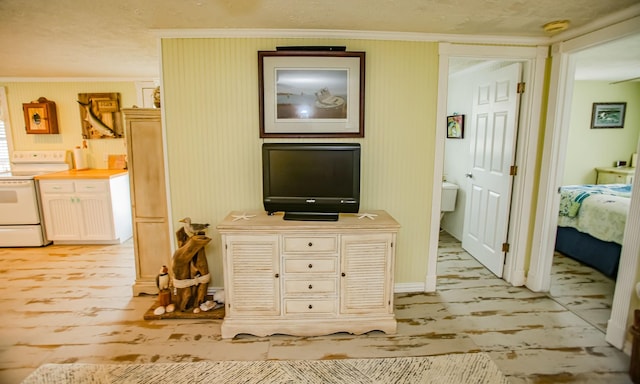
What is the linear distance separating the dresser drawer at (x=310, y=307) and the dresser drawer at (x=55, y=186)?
139 inches

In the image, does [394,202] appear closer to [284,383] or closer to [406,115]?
[406,115]

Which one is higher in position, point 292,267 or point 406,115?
point 406,115

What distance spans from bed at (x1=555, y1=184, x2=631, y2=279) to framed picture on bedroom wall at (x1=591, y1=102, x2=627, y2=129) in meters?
1.70

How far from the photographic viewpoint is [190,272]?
278 centimetres

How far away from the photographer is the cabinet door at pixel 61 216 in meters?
4.25

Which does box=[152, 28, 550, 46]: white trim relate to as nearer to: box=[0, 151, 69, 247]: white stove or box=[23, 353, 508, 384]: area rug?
box=[23, 353, 508, 384]: area rug

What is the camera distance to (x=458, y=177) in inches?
181

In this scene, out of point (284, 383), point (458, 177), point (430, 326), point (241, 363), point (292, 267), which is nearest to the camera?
point (284, 383)

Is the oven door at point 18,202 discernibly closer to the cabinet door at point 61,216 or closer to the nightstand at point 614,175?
the cabinet door at point 61,216

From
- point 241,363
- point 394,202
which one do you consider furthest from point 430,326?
point 241,363

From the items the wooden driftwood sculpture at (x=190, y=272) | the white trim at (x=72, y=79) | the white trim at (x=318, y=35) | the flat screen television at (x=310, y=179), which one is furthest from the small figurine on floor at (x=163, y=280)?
the white trim at (x=72, y=79)

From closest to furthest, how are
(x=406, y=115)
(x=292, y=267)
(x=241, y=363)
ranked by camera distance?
(x=241, y=363), (x=292, y=267), (x=406, y=115)

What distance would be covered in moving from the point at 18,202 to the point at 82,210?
0.75 metres

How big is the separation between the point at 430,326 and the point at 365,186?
124 centimetres
